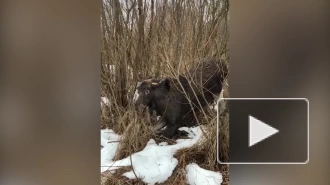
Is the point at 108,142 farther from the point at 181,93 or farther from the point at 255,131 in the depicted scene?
the point at 255,131

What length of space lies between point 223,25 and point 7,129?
0.97 metres

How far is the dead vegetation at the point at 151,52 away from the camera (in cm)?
155

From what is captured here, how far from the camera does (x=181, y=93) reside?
61.9 inches

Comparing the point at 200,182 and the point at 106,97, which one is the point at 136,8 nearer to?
the point at 106,97

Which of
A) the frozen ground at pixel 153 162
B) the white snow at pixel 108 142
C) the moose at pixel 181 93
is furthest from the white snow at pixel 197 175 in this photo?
the white snow at pixel 108 142

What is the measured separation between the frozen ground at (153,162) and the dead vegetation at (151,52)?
0.07 ft

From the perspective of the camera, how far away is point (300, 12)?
1.54 m

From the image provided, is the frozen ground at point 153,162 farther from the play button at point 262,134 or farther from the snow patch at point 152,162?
the play button at point 262,134

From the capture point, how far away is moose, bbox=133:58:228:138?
1.56m

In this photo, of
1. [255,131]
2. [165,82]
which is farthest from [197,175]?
[165,82]

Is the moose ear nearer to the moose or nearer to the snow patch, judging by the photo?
the moose

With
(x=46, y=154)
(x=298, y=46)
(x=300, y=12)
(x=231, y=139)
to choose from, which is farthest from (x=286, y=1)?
(x=46, y=154)

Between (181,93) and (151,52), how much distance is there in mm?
208

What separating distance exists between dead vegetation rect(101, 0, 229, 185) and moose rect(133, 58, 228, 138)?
0.03 metres
